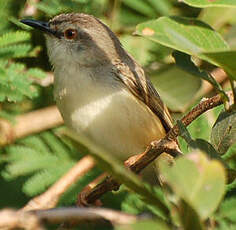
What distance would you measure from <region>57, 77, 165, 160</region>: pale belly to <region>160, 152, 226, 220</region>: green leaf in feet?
6.81

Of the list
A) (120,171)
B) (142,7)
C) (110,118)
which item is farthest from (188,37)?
(142,7)

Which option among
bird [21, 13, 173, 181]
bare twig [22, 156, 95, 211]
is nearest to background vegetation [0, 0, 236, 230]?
bird [21, 13, 173, 181]

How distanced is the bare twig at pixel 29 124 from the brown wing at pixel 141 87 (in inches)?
27.6

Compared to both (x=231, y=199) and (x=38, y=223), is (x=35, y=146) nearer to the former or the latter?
(x=231, y=199)

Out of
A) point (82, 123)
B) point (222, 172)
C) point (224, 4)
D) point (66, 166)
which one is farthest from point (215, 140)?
point (66, 166)

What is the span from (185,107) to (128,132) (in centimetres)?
47

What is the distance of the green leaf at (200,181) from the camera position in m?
1.34

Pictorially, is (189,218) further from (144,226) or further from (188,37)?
(188,37)

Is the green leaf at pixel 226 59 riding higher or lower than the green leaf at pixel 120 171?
higher

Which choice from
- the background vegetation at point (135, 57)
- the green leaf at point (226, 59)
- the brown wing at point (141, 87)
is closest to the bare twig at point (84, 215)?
the green leaf at point (226, 59)

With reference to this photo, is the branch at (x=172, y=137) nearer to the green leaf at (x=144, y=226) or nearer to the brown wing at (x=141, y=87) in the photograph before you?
the green leaf at (x=144, y=226)

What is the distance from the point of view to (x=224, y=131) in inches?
92.5

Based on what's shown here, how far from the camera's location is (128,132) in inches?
142

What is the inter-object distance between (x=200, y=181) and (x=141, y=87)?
8.06 ft
